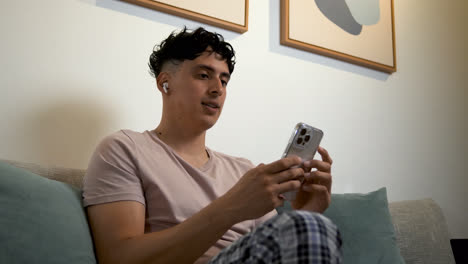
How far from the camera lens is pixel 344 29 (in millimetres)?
1957

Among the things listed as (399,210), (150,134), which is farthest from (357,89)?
(150,134)

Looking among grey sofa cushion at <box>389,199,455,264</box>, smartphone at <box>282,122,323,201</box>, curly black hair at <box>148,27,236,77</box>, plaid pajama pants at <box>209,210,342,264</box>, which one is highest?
curly black hair at <box>148,27,236,77</box>

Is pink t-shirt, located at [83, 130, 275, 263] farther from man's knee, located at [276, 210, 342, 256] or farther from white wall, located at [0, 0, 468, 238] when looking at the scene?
man's knee, located at [276, 210, 342, 256]

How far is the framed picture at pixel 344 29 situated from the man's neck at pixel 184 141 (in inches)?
30.1

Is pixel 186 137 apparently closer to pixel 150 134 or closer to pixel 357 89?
pixel 150 134

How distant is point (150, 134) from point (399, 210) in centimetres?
100

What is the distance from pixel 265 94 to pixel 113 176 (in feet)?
2.99

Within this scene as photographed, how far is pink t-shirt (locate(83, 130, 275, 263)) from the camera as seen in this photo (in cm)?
95

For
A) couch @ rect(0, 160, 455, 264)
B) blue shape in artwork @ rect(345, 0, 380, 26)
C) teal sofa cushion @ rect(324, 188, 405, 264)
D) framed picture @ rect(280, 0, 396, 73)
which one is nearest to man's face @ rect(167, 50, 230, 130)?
couch @ rect(0, 160, 455, 264)

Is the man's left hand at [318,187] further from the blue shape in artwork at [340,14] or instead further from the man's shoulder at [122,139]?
the blue shape in artwork at [340,14]

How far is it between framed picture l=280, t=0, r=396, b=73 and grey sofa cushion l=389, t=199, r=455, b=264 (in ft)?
2.50

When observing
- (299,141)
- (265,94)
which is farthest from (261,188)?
(265,94)

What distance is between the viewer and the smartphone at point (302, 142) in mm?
914

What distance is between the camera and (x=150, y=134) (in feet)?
3.82
